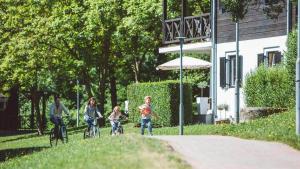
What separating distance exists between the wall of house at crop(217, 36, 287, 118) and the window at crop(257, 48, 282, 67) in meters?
0.13

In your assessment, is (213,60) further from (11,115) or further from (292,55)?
(11,115)

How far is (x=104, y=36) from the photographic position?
144 feet

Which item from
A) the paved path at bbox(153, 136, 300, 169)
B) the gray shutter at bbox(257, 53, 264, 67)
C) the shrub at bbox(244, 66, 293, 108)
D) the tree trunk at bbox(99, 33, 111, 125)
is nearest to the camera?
the paved path at bbox(153, 136, 300, 169)

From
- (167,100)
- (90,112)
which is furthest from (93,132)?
(167,100)

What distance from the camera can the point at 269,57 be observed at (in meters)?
31.6

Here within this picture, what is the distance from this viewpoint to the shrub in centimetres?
2791

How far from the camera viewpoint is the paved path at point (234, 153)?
14.5m

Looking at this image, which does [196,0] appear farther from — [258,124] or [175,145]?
[175,145]

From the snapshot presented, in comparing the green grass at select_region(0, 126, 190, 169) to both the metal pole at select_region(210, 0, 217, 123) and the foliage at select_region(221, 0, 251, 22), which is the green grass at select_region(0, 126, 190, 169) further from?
the metal pole at select_region(210, 0, 217, 123)

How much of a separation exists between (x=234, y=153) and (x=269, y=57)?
1583 cm

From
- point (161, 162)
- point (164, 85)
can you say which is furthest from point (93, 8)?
point (161, 162)

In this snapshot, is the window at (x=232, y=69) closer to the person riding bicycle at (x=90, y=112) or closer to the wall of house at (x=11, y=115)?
the person riding bicycle at (x=90, y=112)

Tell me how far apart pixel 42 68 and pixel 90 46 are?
3280 millimetres

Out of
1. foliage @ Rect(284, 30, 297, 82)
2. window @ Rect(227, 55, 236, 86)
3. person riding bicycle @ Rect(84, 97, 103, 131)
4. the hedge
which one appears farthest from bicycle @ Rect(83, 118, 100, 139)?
window @ Rect(227, 55, 236, 86)
